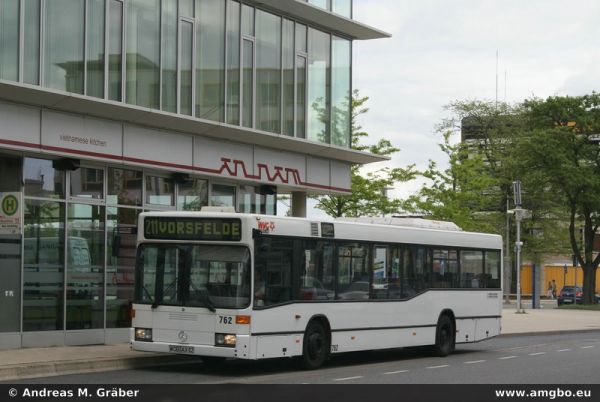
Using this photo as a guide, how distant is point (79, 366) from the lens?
722 inches

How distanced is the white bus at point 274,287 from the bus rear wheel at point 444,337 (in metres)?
0.73

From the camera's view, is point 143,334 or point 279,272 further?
point 279,272

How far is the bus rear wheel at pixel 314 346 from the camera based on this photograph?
19.4 m

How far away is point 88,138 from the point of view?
74.1 feet

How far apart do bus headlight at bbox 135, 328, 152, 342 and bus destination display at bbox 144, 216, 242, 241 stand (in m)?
1.57

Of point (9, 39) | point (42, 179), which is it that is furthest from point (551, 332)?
point (9, 39)

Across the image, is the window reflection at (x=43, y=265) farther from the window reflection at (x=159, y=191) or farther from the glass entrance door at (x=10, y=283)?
the window reflection at (x=159, y=191)

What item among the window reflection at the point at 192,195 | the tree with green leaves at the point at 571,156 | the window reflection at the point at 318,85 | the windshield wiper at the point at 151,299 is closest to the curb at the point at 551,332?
the window reflection at the point at 318,85

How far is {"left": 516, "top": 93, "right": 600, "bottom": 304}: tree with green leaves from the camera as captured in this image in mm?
59906

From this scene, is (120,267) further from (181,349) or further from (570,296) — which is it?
(570,296)

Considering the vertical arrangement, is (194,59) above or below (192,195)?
above

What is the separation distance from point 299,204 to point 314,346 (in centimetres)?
1192

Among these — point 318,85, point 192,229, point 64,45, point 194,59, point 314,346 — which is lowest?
point 314,346

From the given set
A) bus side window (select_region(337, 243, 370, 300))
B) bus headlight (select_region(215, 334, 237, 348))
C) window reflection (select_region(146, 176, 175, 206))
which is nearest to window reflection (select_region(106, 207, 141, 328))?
window reflection (select_region(146, 176, 175, 206))
